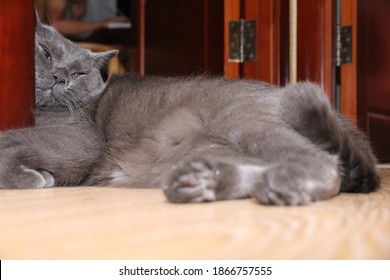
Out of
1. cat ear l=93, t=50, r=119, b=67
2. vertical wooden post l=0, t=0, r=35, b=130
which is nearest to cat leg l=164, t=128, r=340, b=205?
vertical wooden post l=0, t=0, r=35, b=130

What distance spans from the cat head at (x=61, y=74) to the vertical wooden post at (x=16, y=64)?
0.24ft

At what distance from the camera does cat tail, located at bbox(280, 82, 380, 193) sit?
1.35m

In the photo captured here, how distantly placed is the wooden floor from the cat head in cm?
62

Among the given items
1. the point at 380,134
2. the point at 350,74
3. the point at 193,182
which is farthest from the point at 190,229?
the point at 380,134

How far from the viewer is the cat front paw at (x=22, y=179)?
1.63 m

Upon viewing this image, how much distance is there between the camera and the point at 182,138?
5.11 ft

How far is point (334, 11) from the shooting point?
2824 mm

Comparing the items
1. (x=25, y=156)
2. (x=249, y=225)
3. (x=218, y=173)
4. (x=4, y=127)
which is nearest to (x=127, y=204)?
(x=218, y=173)

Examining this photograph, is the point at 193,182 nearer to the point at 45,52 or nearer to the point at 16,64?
the point at 16,64

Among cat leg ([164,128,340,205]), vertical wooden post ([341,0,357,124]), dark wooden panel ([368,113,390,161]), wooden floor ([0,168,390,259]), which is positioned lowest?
dark wooden panel ([368,113,390,161])

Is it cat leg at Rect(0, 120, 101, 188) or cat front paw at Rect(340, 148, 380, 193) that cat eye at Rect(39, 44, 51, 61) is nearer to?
cat leg at Rect(0, 120, 101, 188)

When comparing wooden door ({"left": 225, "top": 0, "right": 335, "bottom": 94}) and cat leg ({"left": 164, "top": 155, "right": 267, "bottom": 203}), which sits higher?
wooden door ({"left": 225, "top": 0, "right": 335, "bottom": 94})

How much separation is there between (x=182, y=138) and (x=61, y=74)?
23.3 inches

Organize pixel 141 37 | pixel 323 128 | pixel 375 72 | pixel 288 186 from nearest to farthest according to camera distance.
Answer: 1. pixel 288 186
2. pixel 323 128
3. pixel 375 72
4. pixel 141 37
